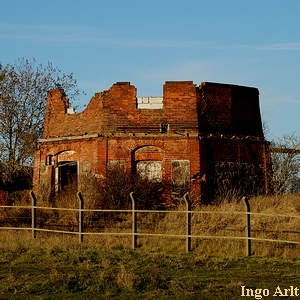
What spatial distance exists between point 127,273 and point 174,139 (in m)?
11.0

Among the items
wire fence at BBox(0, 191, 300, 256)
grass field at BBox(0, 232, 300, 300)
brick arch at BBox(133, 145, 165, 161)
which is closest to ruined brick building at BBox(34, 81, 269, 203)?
brick arch at BBox(133, 145, 165, 161)

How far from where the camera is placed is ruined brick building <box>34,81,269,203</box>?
73.4 ft

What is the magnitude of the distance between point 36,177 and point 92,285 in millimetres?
14452

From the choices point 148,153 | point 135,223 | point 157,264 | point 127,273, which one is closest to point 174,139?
point 148,153

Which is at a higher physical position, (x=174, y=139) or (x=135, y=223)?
(x=174, y=139)

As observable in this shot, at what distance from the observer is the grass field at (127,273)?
1059cm

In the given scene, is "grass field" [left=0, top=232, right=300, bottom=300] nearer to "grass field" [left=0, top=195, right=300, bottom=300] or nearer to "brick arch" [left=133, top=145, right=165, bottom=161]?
"grass field" [left=0, top=195, right=300, bottom=300]

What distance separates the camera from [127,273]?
39.0 ft

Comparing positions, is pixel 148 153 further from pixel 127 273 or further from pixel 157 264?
pixel 127 273

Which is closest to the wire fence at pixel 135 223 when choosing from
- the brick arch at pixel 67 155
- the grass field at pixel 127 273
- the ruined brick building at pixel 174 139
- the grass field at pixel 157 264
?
the grass field at pixel 157 264

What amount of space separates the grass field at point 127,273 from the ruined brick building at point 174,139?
7022mm

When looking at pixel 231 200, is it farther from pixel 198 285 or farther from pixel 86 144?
pixel 198 285

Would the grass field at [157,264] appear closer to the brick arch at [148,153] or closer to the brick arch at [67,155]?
the brick arch at [148,153]

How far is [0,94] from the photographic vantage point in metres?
33.7
